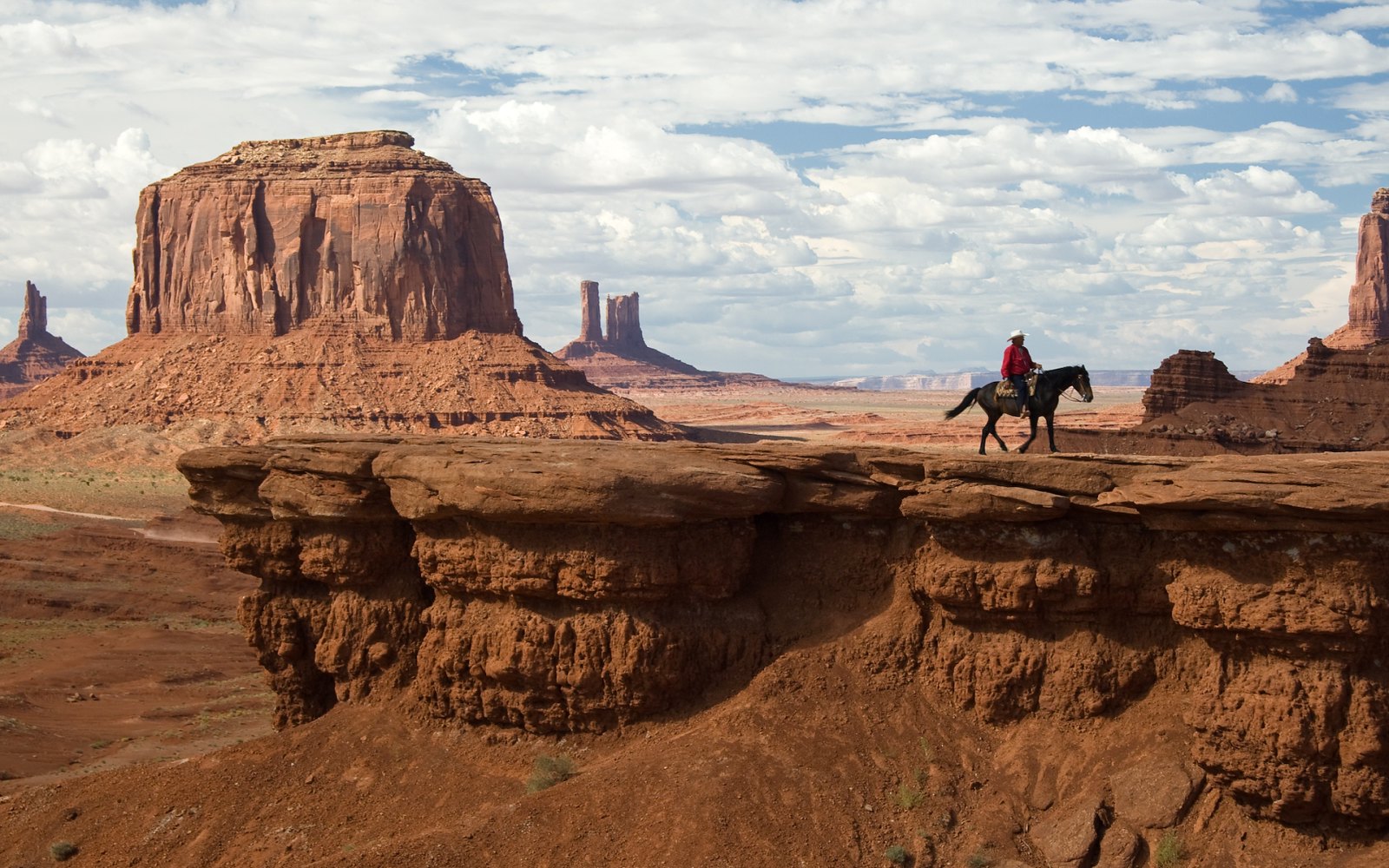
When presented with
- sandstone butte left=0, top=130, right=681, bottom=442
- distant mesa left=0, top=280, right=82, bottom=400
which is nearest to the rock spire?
distant mesa left=0, top=280, right=82, bottom=400

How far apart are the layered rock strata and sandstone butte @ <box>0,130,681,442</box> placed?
75647mm

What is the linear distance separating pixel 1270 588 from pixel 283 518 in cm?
1269

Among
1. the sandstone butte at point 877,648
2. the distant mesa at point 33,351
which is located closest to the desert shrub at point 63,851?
the sandstone butte at point 877,648

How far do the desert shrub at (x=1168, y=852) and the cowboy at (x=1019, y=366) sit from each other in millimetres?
5660

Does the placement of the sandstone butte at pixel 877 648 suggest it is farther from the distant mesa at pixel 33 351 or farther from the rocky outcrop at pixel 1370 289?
the distant mesa at pixel 33 351

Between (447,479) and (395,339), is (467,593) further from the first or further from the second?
(395,339)

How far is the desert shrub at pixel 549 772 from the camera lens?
17766mm

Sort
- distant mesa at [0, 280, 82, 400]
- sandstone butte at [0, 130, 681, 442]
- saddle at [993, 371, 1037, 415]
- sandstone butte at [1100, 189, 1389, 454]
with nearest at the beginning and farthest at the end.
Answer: saddle at [993, 371, 1037, 415] < sandstone butte at [1100, 189, 1389, 454] < sandstone butte at [0, 130, 681, 442] < distant mesa at [0, 280, 82, 400]

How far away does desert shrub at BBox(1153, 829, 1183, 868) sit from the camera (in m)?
15.3

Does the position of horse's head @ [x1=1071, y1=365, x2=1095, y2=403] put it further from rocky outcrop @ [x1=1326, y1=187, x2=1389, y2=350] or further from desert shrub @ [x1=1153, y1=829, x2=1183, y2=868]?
rocky outcrop @ [x1=1326, y1=187, x2=1389, y2=350]

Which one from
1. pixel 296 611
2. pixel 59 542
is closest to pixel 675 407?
pixel 59 542

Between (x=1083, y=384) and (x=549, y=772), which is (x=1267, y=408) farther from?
(x=549, y=772)

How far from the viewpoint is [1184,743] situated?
1612 centimetres

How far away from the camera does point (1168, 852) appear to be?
15297 mm
